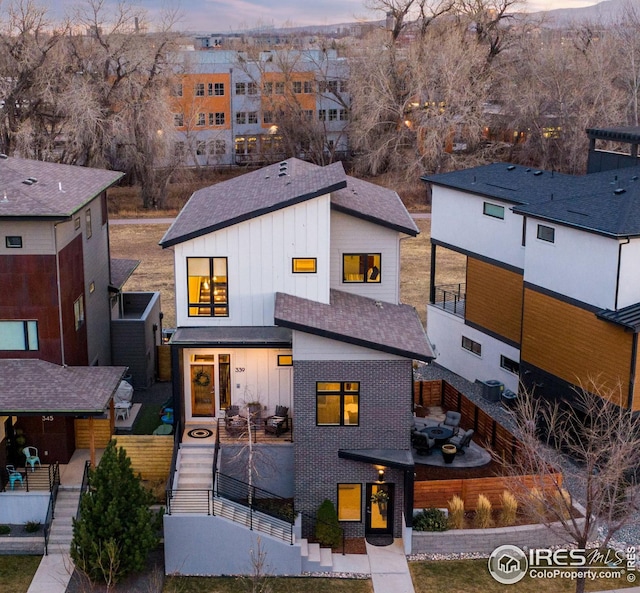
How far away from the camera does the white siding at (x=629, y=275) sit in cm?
2431

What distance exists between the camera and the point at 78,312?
88.6ft

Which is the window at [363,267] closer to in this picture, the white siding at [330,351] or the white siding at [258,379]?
the white siding at [258,379]

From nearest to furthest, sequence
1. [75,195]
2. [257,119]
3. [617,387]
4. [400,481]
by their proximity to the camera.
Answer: [400,481], [617,387], [75,195], [257,119]

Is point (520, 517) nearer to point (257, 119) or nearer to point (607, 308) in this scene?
point (607, 308)

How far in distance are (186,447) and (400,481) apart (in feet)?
19.6

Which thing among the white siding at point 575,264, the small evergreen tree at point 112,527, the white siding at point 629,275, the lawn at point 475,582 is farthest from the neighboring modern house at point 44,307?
the white siding at point 629,275

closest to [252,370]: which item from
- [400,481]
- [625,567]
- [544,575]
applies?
[400,481]

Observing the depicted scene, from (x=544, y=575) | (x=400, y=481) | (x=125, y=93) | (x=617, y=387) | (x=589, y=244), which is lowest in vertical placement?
(x=544, y=575)

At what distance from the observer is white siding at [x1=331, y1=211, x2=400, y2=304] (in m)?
27.1

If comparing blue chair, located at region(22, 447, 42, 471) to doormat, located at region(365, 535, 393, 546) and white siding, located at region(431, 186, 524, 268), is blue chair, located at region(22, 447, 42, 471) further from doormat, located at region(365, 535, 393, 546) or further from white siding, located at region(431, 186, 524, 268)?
white siding, located at region(431, 186, 524, 268)

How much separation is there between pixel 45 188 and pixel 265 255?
285 inches

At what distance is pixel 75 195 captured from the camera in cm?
2642

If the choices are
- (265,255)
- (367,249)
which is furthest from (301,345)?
(367,249)

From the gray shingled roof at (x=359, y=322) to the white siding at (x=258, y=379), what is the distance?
2.00 m
